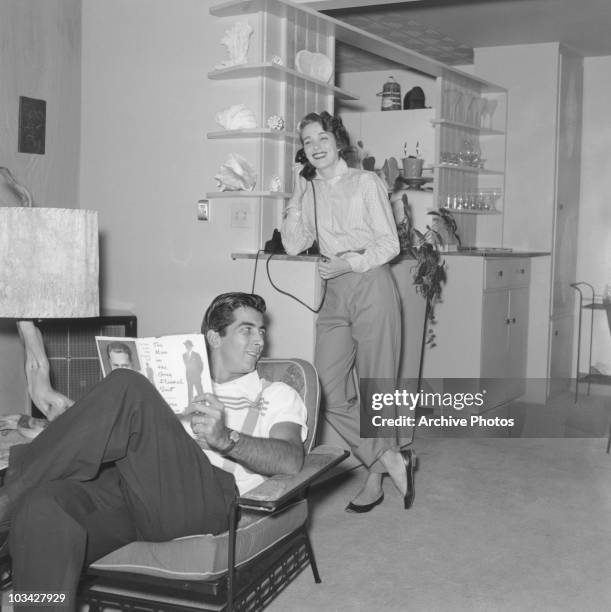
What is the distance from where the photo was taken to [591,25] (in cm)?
580

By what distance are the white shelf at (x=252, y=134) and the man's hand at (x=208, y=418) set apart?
7.09ft

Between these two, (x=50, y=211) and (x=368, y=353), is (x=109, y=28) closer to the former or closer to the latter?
(x=368, y=353)

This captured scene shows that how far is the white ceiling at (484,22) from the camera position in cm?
546

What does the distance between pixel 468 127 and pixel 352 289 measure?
298 centimetres

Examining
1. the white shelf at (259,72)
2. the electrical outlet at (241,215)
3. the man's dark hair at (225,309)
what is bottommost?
the man's dark hair at (225,309)

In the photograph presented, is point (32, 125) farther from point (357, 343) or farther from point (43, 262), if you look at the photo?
point (43, 262)

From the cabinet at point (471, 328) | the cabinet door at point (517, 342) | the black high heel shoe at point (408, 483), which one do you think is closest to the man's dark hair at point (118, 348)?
the black high heel shoe at point (408, 483)

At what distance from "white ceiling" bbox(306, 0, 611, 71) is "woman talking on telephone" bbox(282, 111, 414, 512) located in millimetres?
1957

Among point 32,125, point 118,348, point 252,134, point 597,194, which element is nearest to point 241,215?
point 252,134

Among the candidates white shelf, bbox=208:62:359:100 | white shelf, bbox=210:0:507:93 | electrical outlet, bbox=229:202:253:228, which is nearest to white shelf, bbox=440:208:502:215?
white shelf, bbox=210:0:507:93

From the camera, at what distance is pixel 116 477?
2268mm

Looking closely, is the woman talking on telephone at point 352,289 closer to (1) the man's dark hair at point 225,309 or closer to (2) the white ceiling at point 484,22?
(1) the man's dark hair at point 225,309

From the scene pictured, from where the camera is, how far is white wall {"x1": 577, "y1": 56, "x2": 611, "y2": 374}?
22.0 ft

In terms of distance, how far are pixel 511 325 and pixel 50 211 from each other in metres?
4.29
